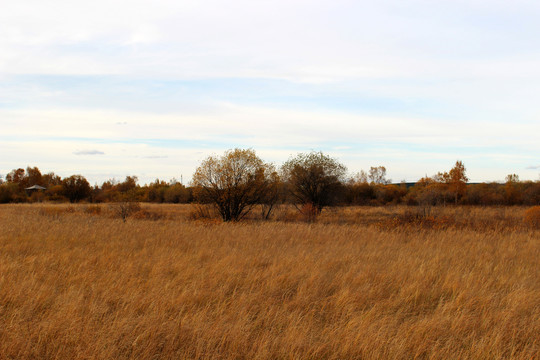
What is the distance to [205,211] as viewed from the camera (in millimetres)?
22188

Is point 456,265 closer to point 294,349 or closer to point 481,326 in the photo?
point 481,326

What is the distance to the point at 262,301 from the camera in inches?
220

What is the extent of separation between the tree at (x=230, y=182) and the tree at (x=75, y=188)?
4455cm

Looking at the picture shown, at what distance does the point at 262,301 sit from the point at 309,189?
24.5 m

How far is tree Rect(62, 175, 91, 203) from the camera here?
57625mm

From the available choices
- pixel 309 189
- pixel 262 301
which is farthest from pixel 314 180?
pixel 262 301

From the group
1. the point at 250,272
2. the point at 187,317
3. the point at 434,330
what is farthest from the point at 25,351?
the point at 434,330

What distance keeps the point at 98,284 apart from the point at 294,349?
11.5ft

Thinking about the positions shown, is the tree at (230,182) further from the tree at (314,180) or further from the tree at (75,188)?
the tree at (75,188)

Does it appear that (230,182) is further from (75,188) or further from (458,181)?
(75,188)

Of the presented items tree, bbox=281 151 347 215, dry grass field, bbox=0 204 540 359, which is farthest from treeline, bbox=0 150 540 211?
dry grass field, bbox=0 204 540 359

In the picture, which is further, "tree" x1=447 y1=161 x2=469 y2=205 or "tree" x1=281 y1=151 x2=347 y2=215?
"tree" x1=447 y1=161 x2=469 y2=205

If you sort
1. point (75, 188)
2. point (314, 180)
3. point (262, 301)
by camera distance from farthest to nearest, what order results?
point (75, 188) → point (314, 180) → point (262, 301)

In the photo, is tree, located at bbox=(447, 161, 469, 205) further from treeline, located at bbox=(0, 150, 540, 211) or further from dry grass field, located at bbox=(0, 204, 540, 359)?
dry grass field, located at bbox=(0, 204, 540, 359)
